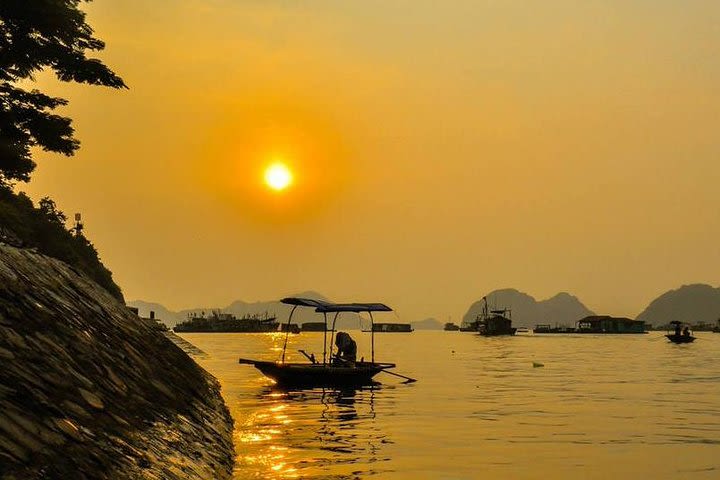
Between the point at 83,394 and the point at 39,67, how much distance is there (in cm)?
1568

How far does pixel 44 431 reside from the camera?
340 inches

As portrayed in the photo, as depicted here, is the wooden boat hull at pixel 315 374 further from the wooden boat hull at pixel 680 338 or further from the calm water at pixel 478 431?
the wooden boat hull at pixel 680 338

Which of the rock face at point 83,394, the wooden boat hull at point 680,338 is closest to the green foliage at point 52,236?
the rock face at point 83,394

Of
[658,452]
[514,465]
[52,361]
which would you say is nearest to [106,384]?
[52,361]

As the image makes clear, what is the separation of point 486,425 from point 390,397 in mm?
11917

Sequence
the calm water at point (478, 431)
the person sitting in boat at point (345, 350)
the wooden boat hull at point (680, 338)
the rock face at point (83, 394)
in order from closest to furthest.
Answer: the rock face at point (83, 394), the calm water at point (478, 431), the person sitting in boat at point (345, 350), the wooden boat hull at point (680, 338)

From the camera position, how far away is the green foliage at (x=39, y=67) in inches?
855

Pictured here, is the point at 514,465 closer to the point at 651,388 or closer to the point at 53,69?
the point at 53,69

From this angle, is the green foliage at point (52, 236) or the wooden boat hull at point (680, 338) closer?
the green foliage at point (52, 236)

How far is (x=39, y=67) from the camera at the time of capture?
23016 millimetres

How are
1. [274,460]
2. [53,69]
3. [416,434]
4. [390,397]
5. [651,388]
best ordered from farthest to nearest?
[651,388] → [390,397] → [416,434] → [53,69] → [274,460]

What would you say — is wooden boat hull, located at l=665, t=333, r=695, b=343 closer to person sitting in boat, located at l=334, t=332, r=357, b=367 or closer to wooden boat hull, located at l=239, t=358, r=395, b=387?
person sitting in boat, located at l=334, t=332, r=357, b=367

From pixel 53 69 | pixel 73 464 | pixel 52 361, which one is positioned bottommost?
pixel 73 464

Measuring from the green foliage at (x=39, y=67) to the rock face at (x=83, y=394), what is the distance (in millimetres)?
6519
